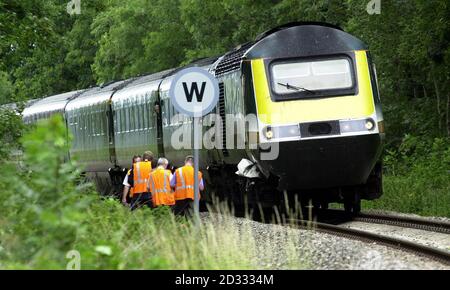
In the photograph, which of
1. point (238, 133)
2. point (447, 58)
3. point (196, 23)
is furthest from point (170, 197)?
point (196, 23)

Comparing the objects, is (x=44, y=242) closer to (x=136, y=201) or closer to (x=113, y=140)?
(x=136, y=201)

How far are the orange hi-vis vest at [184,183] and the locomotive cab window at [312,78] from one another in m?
2.52

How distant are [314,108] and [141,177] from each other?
3045 millimetres

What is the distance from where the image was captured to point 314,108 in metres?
17.1

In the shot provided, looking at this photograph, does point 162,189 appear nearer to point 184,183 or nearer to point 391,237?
point 184,183

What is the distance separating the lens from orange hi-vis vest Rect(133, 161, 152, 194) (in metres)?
17.5

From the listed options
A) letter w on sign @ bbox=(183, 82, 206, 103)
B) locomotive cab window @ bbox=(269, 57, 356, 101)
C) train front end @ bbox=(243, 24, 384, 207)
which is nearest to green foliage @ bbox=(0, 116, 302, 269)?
letter w on sign @ bbox=(183, 82, 206, 103)

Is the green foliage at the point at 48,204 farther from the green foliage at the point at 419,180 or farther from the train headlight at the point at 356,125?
the green foliage at the point at 419,180

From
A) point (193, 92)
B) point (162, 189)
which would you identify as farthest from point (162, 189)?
point (193, 92)

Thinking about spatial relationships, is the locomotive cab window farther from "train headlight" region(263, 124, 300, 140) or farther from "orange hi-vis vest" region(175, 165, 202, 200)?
"orange hi-vis vest" region(175, 165, 202, 200)

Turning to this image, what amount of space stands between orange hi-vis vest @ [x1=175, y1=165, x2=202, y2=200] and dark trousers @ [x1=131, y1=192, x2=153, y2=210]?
1.43 meters

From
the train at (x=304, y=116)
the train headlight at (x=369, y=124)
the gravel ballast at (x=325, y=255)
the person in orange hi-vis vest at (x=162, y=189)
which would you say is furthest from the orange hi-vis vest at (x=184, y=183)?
the train headlight at (x=369, y=124)

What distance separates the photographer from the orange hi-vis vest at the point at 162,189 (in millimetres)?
15461

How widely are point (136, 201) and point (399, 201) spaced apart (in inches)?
262
